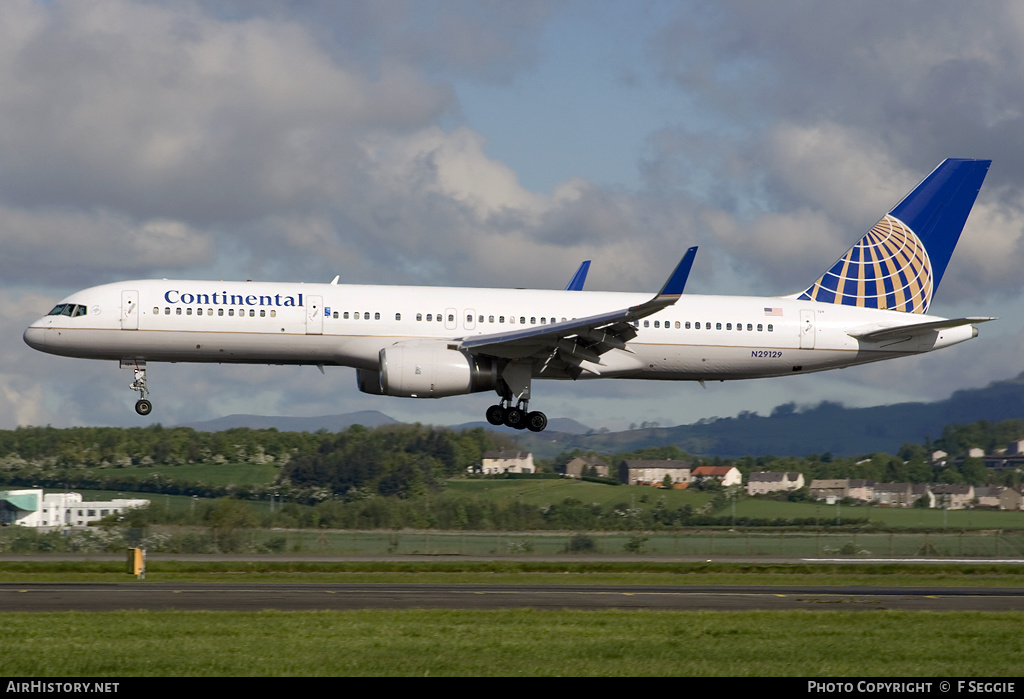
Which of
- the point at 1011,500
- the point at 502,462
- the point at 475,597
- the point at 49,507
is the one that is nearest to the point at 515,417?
the point at 475,597

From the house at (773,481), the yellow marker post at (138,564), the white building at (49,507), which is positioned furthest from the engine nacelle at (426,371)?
the house at (773,481)

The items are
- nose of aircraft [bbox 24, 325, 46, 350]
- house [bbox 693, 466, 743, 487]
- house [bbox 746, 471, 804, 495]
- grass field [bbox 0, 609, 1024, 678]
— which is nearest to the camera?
grass field [bbox 0, 609, 1024, 678]

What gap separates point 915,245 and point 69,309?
92.1 ft

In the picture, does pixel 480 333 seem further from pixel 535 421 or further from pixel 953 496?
pixel 953 496

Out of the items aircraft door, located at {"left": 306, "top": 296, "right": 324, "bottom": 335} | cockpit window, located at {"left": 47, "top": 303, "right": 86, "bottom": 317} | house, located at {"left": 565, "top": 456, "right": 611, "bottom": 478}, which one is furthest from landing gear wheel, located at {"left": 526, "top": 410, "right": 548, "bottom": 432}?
house, located at {"left": 565, "top": 456, "right": 611, "bottom": 478}

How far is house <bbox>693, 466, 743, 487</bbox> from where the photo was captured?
5778 cm

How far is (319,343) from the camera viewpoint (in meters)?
34.5

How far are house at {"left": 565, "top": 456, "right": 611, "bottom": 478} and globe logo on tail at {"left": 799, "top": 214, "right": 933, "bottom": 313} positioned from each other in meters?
19.3

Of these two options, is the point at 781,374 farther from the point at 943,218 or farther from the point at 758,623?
the point at 758,623

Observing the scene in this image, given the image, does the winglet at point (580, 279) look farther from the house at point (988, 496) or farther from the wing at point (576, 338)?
the house at point (988, 496)

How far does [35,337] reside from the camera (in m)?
34.8

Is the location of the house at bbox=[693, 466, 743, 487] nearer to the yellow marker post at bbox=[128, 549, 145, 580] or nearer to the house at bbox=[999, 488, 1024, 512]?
the house at bbox=[999, 488, 1024, 512]

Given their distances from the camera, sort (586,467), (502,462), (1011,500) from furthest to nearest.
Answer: (586,467), (1011,500), (502,462)

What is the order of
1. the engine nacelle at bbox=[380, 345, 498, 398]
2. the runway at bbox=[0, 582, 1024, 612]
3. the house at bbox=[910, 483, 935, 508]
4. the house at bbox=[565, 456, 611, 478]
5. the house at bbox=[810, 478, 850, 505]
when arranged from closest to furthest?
the runway at bbox=[0, 582, 1024, 612], the engine nacelle at bbox=[380, 345, 498, 398], the house at bbox=[565, 456, 611, 478], the house at bbox=[910, 483, 935, 508], the house at bbox=[810, 478, 850, 505]
